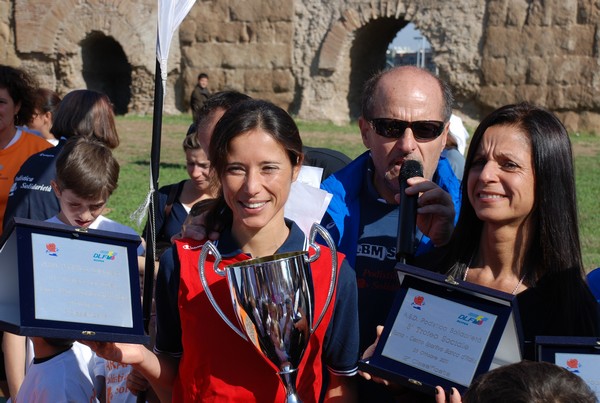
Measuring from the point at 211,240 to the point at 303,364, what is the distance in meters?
0.44

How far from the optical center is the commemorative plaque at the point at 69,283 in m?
2.08

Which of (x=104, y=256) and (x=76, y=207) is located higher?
(x=104, y=256)

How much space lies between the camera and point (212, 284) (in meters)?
2.23

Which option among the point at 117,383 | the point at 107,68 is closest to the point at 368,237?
the point at 117,383

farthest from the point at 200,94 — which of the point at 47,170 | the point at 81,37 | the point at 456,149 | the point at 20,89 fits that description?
the point at 47,170

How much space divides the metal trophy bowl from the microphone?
0.28m

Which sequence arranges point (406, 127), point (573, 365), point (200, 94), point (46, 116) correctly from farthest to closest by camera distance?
1. point (200, 94)
2. point (46, 116)
3. point (406, 127)
4. point (573, 365)

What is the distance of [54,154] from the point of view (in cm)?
403

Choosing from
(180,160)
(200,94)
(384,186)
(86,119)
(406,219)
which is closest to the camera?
(406,219)

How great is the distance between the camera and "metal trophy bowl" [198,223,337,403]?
205 centimetres

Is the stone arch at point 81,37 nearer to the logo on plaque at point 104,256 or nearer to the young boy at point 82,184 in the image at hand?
the young boy at point 82,184

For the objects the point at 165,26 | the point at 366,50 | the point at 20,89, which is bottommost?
the point at 20,89

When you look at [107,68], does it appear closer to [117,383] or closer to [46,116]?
[46,116]

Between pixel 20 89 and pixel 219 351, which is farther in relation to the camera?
pixel 20 89
